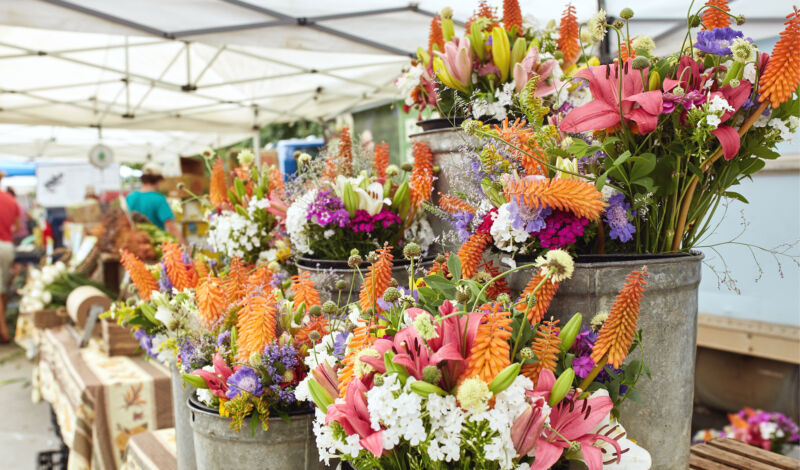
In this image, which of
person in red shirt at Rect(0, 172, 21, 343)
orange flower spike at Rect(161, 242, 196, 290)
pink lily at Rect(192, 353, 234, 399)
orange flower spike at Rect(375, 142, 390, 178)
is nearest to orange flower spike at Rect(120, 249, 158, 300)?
orange flower spike at Rect(161, 242, 196, 290)

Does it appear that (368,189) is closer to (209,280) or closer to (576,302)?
(209,280)

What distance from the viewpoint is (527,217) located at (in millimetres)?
886

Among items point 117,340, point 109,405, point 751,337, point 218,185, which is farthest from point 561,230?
point 751,337

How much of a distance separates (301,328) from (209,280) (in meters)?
0.24

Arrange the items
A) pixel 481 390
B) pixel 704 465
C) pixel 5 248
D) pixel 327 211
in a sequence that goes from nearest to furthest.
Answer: pixel 481 390 → pixel 704 465 → pixel 327 211 → pixel 5 248

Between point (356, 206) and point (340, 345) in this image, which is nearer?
point (340, 345)

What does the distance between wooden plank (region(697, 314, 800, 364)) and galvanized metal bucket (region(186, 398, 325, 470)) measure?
95.9 inches

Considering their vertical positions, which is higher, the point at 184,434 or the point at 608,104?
the point at 608,104

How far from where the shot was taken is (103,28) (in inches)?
137

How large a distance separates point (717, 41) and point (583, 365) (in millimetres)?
488

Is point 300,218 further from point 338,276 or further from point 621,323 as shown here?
point 621,323

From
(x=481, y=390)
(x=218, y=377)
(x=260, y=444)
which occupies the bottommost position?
(x=260, y=444)

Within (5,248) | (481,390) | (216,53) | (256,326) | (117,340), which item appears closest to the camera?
(481,390)

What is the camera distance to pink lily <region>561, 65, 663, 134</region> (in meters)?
0.85
